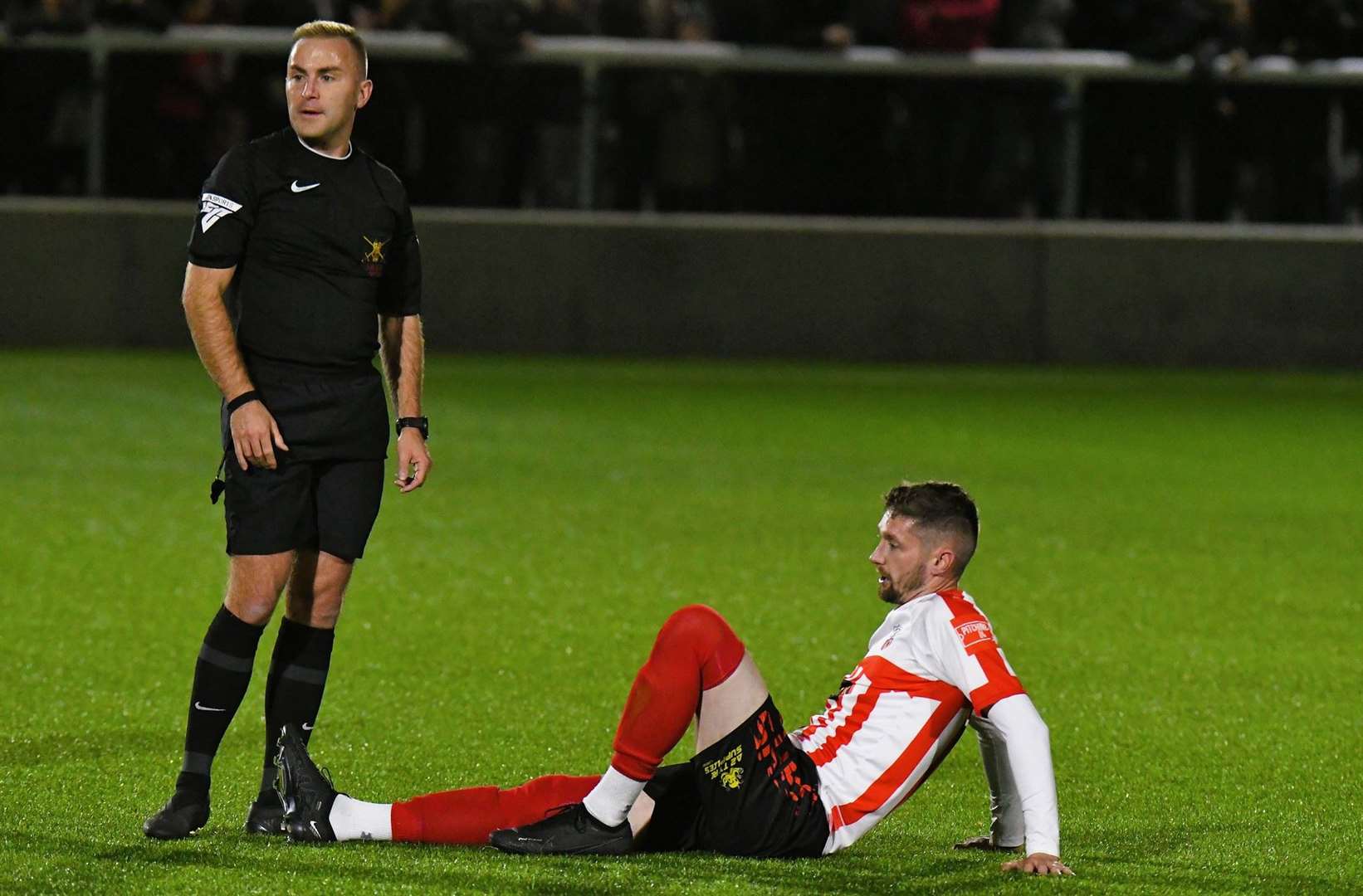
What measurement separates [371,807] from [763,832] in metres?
0.89

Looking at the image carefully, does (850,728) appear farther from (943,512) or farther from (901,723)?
(943,512)

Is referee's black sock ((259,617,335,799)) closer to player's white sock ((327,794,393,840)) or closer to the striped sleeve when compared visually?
player's white sock ((327,794,393,840))

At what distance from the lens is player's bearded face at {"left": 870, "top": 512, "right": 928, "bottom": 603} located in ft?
16.6

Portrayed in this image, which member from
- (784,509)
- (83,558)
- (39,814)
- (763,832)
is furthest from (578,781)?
(784,509)

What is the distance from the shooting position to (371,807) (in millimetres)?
5090

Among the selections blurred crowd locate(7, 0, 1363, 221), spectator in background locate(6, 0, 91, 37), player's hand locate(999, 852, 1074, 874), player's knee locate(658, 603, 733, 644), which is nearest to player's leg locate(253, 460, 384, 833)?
player's knee locate(658, 603, 733, 644)

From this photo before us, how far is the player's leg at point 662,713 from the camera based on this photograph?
487cm

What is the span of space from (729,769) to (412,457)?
1.13 m

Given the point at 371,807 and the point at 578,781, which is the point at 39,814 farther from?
the point at 578,781

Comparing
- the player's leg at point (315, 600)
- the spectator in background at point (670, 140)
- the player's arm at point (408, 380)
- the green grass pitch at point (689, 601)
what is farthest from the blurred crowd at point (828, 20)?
the player's leg at point (315, 600)

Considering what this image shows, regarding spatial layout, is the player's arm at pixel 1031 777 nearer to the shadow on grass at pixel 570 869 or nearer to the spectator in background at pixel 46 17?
the shadow on grass at pixel 570 869

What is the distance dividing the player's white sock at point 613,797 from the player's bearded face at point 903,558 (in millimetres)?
705

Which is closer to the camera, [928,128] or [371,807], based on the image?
[371,807]

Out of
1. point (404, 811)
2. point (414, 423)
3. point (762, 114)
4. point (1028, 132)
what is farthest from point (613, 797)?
point (1028, 132)
